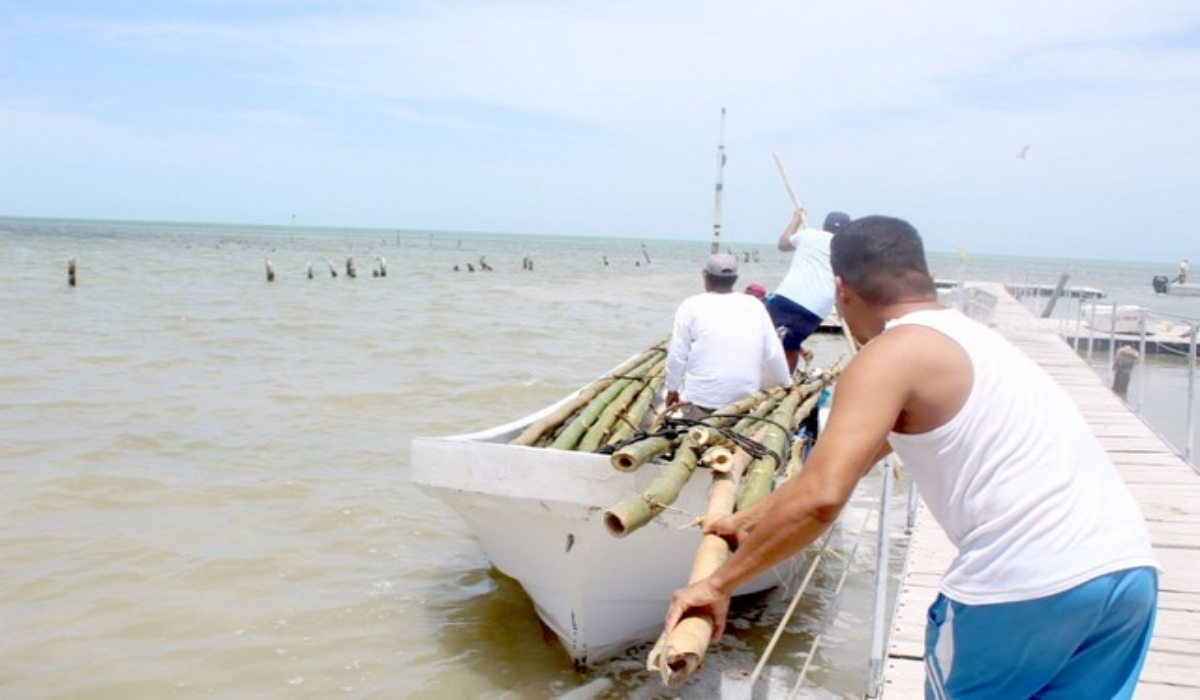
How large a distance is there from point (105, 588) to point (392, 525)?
2.28m

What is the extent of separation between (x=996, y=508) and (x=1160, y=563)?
4291 mm

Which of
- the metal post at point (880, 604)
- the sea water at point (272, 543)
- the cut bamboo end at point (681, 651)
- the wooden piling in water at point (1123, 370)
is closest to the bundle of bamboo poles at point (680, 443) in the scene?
the cut bamboo end at point (681, 651)

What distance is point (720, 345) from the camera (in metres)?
6.65

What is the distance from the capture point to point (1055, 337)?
17.2m

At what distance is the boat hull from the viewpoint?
4762 mm

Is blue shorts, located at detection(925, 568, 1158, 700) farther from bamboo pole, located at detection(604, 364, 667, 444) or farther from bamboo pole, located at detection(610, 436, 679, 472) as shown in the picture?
bamboo pole, located at detection(604, 364, 667, 444)

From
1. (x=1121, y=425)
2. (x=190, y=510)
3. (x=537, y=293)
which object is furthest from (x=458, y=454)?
(x=537, y=293)

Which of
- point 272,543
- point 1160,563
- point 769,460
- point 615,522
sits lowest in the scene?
point 272,543

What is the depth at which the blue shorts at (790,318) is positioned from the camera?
8633mm

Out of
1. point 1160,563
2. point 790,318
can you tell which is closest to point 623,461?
point 1160,563

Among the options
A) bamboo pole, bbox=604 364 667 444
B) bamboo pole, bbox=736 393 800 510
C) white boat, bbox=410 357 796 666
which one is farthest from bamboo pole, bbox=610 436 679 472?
bamboo pole, bbox=604 364 667 444

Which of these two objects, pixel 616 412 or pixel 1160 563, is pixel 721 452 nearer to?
pixel 616 412

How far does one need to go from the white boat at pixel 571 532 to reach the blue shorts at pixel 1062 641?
2.40 metres

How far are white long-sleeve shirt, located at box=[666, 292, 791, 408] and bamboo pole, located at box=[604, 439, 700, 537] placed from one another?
5.99 feet
